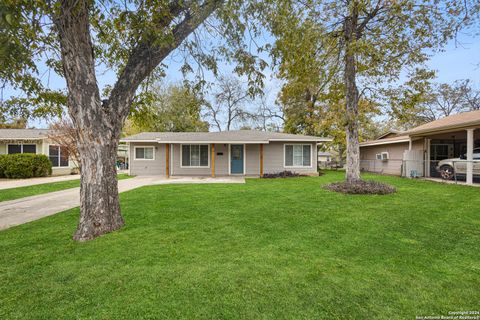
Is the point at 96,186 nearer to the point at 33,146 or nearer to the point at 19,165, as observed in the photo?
the point at 19,165

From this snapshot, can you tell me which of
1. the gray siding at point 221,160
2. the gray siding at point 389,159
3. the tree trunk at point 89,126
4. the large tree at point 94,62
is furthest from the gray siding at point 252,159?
the tree trunk at point 89,126

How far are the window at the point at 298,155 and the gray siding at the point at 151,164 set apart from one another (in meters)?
7.88

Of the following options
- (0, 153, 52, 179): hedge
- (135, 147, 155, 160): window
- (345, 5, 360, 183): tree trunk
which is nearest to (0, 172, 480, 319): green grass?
(345, 5, 360, 183): tree trunk

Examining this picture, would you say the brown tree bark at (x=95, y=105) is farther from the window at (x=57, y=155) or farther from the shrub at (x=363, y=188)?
the window at (x=57, y=155)

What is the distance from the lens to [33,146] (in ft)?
48.9

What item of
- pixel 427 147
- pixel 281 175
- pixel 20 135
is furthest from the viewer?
pixel 20 135

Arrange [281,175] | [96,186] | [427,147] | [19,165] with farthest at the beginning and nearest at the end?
[281,175] → [19,165] → [427,147] → [96,186]

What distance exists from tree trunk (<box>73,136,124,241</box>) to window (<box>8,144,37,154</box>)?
1550 centimetres

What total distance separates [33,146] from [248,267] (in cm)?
1827

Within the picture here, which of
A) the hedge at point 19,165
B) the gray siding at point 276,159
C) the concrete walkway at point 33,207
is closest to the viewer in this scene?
the concrete walkway at point 33,207

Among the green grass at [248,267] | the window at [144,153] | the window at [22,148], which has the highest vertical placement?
the window at [22,148]

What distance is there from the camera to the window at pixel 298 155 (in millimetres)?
14344

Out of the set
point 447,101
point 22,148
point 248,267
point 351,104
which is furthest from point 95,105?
point 447,101

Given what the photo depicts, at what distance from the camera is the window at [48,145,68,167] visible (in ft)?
50.5
